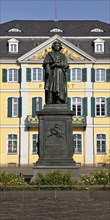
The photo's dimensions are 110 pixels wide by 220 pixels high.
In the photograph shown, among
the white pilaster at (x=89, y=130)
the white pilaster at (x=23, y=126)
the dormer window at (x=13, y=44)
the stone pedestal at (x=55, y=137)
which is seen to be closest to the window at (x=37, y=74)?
the white pilaster at (x=23, y=126)

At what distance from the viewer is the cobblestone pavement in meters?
8.50

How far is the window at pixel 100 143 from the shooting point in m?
38.1

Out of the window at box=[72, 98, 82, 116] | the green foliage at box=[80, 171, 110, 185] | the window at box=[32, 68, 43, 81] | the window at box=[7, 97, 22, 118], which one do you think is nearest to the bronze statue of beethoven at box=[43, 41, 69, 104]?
the green foliage at box=[80, 171, 110, 185]

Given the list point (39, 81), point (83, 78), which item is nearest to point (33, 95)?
point (39, 81)

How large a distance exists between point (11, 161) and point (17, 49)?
977 cm

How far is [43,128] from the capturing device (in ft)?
43.5

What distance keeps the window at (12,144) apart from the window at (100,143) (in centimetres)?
671

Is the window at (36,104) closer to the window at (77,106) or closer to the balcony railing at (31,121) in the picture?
the balcony railing at (31,121)

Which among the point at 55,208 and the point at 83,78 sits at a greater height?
the point at 83,78

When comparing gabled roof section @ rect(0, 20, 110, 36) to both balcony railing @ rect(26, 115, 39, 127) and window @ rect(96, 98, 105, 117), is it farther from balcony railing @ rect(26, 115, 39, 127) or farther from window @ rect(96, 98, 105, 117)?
balcony railing @ rect(26, 115, 39, 127)

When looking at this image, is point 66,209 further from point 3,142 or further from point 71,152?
point 3,142

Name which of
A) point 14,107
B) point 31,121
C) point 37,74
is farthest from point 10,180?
point 37,74

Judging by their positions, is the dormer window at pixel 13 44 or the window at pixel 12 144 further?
the dormer window at pixel 13 44

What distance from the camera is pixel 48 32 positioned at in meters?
42.2
